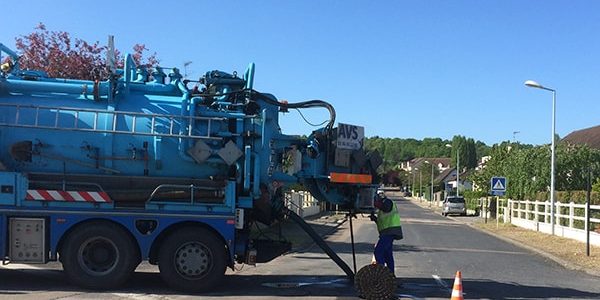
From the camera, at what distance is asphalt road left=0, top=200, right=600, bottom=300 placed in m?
9.82

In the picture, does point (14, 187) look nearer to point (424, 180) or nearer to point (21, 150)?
point (21, 150)

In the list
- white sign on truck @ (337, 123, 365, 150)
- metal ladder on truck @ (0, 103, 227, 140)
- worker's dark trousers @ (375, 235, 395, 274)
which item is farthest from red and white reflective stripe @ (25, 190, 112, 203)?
worker's dark trousers @ (375, 235, 395, 274)

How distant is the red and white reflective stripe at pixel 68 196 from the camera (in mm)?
9656

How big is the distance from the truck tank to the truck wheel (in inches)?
24.2

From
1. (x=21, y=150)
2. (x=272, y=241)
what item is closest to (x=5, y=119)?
(x=21, y=150)

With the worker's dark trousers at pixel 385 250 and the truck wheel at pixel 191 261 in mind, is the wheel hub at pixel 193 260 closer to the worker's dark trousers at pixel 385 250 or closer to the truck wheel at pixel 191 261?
the truck wheel at pixel 191 261

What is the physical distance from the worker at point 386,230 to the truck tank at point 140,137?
184cm

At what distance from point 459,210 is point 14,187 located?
49387 mm

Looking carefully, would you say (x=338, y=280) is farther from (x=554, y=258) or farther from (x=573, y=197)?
(x=573, y=197)

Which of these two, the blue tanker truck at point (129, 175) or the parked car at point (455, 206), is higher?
the blue tanker truck at point (129, 175)

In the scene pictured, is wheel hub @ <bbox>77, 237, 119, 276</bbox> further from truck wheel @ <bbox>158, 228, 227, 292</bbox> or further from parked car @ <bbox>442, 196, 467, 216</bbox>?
parked car @ <bbox>442, 196, 467, 216</bbox>

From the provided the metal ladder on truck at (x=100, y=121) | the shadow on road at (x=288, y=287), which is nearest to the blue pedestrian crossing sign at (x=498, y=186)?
the shadow on road at (x=288, y=287)

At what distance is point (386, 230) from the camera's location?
11023 mm

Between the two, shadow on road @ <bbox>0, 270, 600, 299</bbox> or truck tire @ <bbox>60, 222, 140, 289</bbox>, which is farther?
shadow on road @ <bbox>0, 270, 600, 299</bbox>
